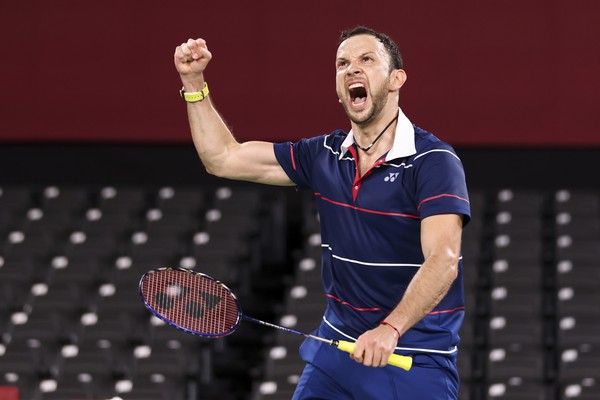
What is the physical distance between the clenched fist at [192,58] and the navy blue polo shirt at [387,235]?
0.48 metres

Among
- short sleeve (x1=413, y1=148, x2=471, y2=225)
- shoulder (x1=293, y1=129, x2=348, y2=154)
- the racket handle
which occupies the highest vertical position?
shoulder (x1=293, y1=129, x2=348, y2=154)

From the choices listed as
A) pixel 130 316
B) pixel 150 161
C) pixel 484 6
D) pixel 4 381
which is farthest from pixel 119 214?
pixel 484 6

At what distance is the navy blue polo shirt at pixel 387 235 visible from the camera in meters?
3.03

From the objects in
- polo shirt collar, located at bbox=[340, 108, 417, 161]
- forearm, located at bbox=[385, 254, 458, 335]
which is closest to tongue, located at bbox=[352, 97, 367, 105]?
polo shirt collar, located at bbox=[340, 108, 417, 161]

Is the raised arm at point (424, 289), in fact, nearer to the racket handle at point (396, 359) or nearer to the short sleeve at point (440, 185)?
the short sleeve at point (440, 185)

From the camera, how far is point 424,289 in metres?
2.82

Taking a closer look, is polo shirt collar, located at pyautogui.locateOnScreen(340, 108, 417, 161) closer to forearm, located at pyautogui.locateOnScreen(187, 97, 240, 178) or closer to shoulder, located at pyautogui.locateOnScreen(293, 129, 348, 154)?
shoulder, located at pyautogui.locateOnScreen(293, 129, 348, 154)

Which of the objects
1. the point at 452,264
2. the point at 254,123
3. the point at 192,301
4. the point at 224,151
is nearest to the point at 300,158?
the point at 224,151

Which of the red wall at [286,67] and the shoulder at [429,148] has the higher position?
the red wall at [286,67]

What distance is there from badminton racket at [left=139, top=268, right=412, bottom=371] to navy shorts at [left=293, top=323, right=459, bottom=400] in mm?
209

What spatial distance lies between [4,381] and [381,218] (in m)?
3.48

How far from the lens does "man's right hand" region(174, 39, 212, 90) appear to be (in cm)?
324

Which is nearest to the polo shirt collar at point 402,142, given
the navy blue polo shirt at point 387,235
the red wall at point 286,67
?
the navy blue polo shirt at point 387,235

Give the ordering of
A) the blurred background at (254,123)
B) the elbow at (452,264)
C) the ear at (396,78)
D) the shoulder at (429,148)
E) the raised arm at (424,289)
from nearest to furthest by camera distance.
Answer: the raised arm at (424,289) → the elbow at (452,264) → the shoulder at (429,148) → the ear at (396,78) → the blurred background at (254,123)
